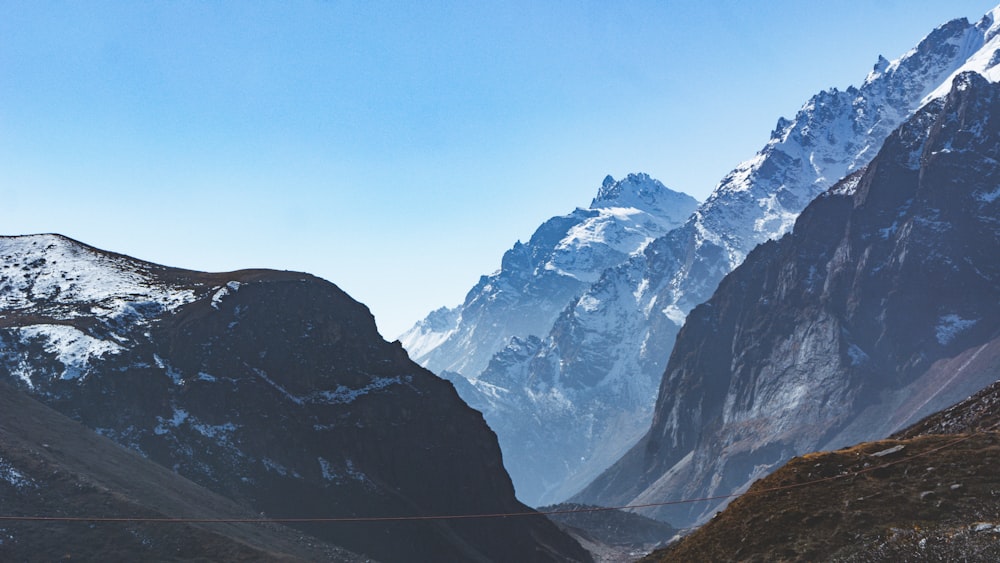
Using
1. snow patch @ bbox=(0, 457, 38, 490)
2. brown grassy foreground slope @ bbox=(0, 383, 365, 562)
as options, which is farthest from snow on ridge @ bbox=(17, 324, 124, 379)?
snow patch @ bbox=(0, 457, 38, 490)

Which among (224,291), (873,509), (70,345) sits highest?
(224,291)

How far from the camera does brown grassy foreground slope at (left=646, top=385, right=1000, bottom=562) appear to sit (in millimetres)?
32250

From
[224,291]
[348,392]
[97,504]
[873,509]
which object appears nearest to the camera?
[873,509]

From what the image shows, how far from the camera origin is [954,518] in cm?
3316

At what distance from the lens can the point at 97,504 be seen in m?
98.1

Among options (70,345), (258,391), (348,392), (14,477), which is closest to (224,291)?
(258,391)

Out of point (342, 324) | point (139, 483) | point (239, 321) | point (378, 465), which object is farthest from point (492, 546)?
point (139, 483)

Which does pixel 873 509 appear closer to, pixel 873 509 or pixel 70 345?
pixel 873 509

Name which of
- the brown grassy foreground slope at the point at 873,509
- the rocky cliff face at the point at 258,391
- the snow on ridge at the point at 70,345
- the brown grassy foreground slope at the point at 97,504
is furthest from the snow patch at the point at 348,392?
the brown grassy foreground slope at the point at 873,509

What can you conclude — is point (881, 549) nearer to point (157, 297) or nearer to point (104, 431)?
point (104, 431)

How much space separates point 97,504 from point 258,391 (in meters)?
67.0

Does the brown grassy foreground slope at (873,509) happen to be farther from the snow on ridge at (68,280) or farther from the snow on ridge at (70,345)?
the snow on ridge at (68,280)

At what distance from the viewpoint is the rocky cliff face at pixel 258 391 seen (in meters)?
146

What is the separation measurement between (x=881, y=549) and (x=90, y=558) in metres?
78.3
